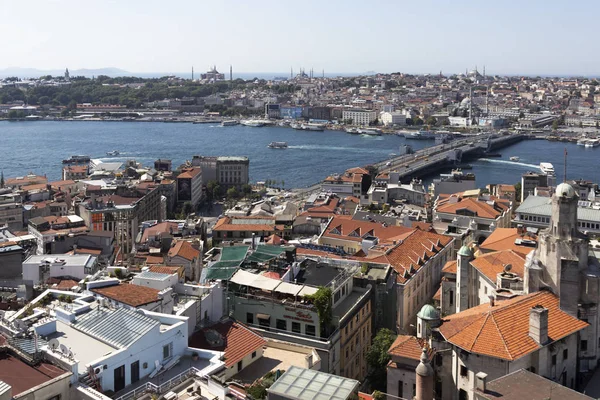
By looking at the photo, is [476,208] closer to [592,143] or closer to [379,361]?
[379,361]

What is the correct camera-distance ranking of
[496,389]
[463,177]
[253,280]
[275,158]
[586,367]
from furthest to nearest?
[275,158] → [463,177] → [253,280] → [586,367] → [496,389]

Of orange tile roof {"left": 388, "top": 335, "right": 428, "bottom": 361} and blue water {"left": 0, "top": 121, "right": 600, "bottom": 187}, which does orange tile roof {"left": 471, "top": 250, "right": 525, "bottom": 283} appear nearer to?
orange tile roof {"left": 388, "top": 335, "right": 428, "bottom": 361}

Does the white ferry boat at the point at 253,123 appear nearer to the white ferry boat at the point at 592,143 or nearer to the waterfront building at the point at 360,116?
the waterfront building at the point at 360,116

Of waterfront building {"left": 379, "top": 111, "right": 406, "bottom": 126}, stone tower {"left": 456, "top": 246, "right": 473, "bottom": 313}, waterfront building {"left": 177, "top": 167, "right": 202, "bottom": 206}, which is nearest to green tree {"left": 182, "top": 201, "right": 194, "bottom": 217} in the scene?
waterfront building {"left": 177, "top": 167, "right": 202, "bottom": 206}

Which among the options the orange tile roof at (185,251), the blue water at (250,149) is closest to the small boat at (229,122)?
the blue water at (250,149)

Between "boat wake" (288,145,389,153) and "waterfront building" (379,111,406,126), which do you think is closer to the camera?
"boat wake" (288,145,389,153)

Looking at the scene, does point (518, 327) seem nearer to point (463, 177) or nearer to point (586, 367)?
point (586, 367)

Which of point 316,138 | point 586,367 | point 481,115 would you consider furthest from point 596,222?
point 481,115
